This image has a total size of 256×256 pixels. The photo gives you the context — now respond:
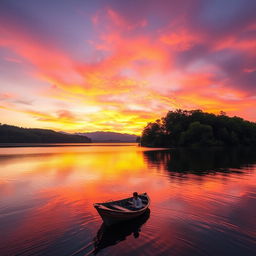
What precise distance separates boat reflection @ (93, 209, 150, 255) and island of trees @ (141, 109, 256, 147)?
141 metres

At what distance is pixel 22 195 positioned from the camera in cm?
2667

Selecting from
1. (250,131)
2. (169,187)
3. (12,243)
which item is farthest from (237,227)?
(250,131)

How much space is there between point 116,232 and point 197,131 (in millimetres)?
145137

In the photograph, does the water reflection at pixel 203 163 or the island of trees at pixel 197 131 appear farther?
the island of trees at pixel 197 131

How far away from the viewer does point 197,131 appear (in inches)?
5876

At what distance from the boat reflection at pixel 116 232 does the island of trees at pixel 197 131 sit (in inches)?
5537

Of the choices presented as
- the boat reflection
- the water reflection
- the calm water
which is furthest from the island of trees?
the boat reflection

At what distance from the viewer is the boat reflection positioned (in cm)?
1328

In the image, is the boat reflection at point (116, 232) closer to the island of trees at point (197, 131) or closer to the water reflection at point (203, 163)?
the water reflection at point (203, 163)

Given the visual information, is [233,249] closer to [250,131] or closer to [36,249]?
[36,249]

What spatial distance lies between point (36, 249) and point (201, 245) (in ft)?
36.1

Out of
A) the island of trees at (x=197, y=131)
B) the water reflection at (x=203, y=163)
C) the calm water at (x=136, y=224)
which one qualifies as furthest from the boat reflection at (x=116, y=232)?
the island of trees at (x=197, y=131)

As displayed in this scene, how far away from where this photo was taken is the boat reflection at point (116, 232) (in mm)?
13283

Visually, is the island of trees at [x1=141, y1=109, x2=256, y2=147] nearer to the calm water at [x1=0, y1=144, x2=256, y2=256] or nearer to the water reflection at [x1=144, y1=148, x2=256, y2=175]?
the water reflection at [x1=144, y1=148, x2=256, y2=175]
